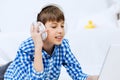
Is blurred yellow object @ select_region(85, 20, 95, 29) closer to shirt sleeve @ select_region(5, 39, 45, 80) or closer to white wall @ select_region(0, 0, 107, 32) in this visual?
white wall @ select_region(0, 0, 107, 32)

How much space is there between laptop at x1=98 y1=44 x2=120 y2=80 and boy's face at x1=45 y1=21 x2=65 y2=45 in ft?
0.71

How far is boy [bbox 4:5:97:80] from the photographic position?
0.91 m

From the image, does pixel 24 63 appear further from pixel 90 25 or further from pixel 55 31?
pixel 90 25

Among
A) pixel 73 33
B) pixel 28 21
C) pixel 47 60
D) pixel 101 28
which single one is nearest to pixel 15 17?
pixel 28 21

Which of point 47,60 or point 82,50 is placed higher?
point 47,60

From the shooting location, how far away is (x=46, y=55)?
3.39 ft

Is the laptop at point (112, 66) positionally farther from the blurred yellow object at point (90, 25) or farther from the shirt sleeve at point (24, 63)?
the blurred yellow object at point (90, 25)

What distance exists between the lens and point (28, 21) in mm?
2189

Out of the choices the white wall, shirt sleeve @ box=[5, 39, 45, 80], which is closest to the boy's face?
shirt sleeve @ box=[5, 39, 45, 80]

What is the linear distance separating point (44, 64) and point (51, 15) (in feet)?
0.61

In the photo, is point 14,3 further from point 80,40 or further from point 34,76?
point 34,76

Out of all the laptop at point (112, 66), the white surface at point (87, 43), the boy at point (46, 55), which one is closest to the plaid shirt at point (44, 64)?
the boy at point (46, 55)

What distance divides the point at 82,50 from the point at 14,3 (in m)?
0.64

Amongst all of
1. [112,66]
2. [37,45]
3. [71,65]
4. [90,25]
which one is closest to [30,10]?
[90,25]
